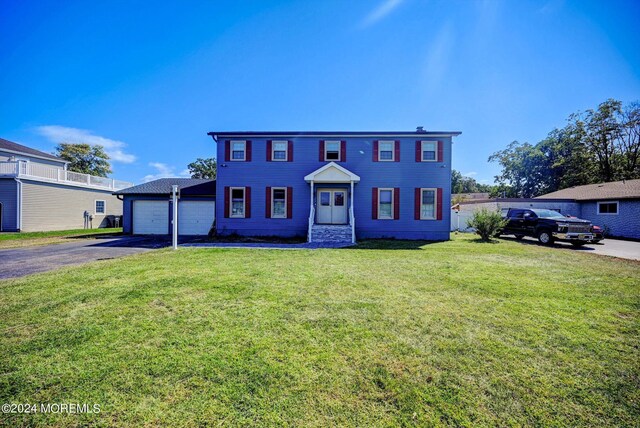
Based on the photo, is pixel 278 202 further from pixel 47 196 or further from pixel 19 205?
pixel 47 196

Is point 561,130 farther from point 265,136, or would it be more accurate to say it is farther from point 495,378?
point 495,378

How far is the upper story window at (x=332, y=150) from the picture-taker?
14.4 meters

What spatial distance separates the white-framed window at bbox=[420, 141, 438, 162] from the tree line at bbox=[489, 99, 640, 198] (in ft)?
90.5

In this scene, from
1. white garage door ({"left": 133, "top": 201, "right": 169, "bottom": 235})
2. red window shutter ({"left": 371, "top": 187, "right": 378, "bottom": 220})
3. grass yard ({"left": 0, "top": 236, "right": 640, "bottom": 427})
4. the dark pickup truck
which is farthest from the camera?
white garage door ({"left": 133, "top": 201, "right": 169, "bottom": 235})

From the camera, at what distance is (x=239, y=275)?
235 inches

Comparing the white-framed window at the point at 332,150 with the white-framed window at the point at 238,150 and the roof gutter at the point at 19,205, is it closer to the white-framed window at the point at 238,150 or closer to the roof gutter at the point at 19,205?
the white-framed window at the point at 238,150

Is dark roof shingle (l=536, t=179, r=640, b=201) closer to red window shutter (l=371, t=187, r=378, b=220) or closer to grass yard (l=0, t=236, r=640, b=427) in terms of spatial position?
red window shutter (l=371, t=187, r=378, b=220)

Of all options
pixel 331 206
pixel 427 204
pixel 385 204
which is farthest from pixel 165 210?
pixel 427 204

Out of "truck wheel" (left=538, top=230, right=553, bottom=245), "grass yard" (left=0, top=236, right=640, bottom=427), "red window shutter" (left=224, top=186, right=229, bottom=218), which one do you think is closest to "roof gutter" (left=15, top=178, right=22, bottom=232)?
"red window shutter" (left=224, top=186, right=229, bottom=218)

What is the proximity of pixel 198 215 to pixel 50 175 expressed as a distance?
11488mm

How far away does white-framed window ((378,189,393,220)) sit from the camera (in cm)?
1416

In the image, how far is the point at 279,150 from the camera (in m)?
14.4

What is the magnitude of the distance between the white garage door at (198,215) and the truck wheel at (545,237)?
18144 mm

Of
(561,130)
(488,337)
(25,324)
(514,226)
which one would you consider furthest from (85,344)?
(561,130)
